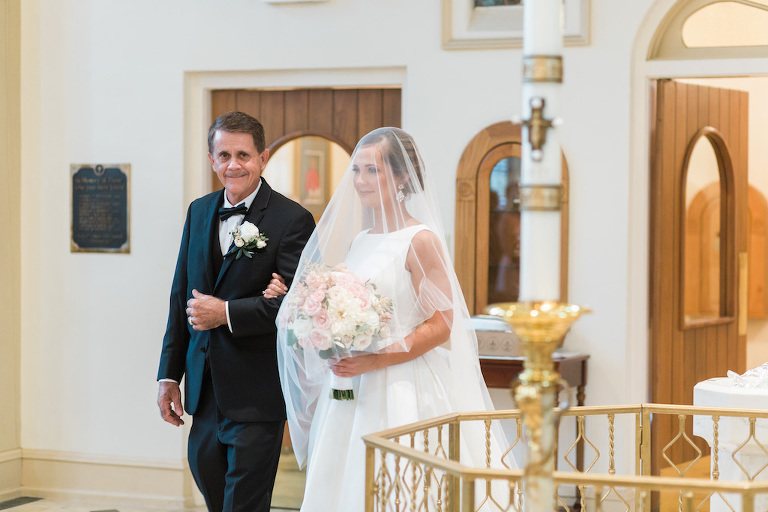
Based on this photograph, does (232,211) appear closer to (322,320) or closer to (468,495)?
(322,320)

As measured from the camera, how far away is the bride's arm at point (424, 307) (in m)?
3.12

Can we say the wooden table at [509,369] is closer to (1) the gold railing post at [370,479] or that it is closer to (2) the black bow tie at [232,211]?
(2) the black bow tie at [232,211]

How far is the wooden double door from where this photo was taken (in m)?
5.18

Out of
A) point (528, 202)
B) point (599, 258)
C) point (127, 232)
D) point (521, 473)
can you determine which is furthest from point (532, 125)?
point (127, 232)

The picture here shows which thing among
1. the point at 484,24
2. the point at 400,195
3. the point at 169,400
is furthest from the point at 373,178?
the point at 484,24

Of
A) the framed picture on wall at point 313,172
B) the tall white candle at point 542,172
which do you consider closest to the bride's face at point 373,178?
the tall white candle at point 542,172

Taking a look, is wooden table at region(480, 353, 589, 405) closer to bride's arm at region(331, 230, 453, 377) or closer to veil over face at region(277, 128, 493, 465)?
veil over face at region(277, 128, 493, 465)

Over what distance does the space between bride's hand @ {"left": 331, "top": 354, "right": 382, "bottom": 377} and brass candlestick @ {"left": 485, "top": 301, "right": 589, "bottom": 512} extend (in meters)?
1.62

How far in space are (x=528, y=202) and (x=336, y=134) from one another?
4069 millimetres

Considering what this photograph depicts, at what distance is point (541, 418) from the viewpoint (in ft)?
4.91

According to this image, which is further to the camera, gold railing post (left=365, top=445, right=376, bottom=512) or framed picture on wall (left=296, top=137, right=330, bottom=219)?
framed picture on wall (left=296, top=137, right=330, bottom=219)

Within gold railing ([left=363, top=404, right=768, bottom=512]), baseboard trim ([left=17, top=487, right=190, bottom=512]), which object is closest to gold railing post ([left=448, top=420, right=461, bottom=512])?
gold railing ([left=363, top=404, right=768, bottom=512])

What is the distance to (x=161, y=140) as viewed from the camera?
5.49 m

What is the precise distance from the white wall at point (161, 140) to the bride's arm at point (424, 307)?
198cm
